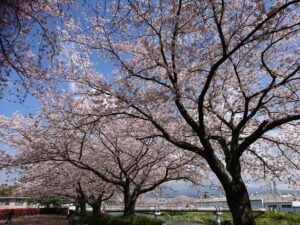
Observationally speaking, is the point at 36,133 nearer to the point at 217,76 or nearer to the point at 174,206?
the point at 217,76

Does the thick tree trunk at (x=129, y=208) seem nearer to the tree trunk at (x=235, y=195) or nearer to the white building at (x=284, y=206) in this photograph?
the tree trunk at (x=235, y=195)

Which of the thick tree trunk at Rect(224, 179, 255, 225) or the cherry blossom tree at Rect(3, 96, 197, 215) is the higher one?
the cherry blossom tree at Rect(3, 96, 197, 215)

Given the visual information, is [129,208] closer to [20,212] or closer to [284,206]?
[20,212]

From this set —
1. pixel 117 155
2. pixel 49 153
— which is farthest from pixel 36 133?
pixel 117 155

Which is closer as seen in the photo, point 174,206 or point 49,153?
point 49,153

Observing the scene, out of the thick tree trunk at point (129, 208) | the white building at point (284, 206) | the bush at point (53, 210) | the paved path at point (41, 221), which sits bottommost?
the paved path at point (41, 221)

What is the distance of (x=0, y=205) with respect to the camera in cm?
4784

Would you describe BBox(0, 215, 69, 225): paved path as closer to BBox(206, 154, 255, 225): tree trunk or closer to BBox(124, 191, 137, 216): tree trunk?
BBox(124, 191, 137, 216): tree trunk

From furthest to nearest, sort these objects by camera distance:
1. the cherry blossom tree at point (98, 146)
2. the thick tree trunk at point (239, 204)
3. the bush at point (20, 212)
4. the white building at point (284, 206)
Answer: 1. the white building at point (284, 206)
2. the bush at point (20, 212)
3. the cherry blossom tree at point (98, 146)
4. the thick tree trunk at point (239, 204)

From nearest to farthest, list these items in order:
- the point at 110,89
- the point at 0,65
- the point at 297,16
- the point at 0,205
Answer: the point at 0,65
the point at 297,16
the point at 110,89
the point at 0,205

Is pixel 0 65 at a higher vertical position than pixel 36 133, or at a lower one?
lower

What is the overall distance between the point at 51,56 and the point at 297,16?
6.73m

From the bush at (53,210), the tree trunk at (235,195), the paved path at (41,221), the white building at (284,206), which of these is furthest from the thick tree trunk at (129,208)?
the bush at (53,210)

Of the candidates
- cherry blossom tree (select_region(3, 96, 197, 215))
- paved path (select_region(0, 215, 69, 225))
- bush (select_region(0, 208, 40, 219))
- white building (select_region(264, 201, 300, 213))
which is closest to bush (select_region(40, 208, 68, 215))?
bush (select_region(0, 208, 40, 219))
